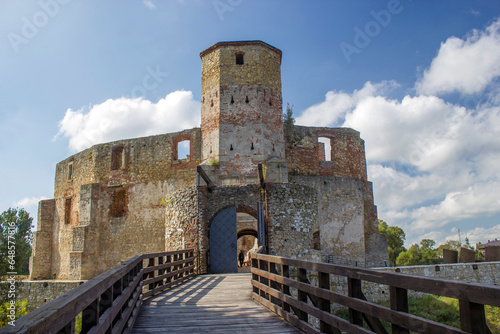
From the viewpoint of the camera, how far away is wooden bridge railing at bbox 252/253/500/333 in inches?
91.4

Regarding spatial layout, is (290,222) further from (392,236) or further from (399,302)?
(392,236)

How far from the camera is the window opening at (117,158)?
70.4ft

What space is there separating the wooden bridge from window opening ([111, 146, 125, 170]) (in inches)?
532

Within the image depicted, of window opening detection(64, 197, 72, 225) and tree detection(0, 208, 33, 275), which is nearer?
tree detection(0, 208, 33, 275)

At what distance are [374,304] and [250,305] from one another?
11.5 feet

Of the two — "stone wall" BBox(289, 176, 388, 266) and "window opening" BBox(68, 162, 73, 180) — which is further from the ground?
"window opening" BBox(68, 162, 73, 180)

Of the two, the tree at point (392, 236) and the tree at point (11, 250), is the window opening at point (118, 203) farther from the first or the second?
the tree at point (392, 236)

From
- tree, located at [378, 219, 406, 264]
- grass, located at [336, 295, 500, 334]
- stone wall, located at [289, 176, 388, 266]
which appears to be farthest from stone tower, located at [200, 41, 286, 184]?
tree, located at [378, 219, 406, 264]

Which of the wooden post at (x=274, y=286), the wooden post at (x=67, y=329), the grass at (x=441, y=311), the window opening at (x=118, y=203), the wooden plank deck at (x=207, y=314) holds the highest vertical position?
the window opening at (x=118, y=203)

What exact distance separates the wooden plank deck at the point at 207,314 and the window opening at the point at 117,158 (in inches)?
571

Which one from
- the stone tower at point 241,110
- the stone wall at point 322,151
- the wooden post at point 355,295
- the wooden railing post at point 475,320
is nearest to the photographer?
the wooden railing post at point 475,320

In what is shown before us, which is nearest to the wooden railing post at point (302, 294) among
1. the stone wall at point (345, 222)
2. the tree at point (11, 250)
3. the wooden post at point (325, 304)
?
the wooden post at point (325, 304)

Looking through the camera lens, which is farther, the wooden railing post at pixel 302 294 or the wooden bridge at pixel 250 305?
the wooden railing post at pixel 302 294

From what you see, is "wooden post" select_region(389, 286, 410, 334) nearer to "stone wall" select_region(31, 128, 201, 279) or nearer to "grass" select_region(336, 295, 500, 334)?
"grass" select_region(336, 295, 500, 334)
